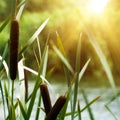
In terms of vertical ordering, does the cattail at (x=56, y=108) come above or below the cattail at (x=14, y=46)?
below

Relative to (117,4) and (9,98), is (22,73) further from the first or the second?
(117,4)

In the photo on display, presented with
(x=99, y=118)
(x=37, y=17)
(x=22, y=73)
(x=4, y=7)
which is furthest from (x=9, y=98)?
(x=37, y=17)

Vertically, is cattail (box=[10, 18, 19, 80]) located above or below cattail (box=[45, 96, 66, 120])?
above

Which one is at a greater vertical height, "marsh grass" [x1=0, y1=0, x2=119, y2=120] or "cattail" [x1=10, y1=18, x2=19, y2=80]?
"cattail" [x1=10, y1=18, x2=19, y2=80]
